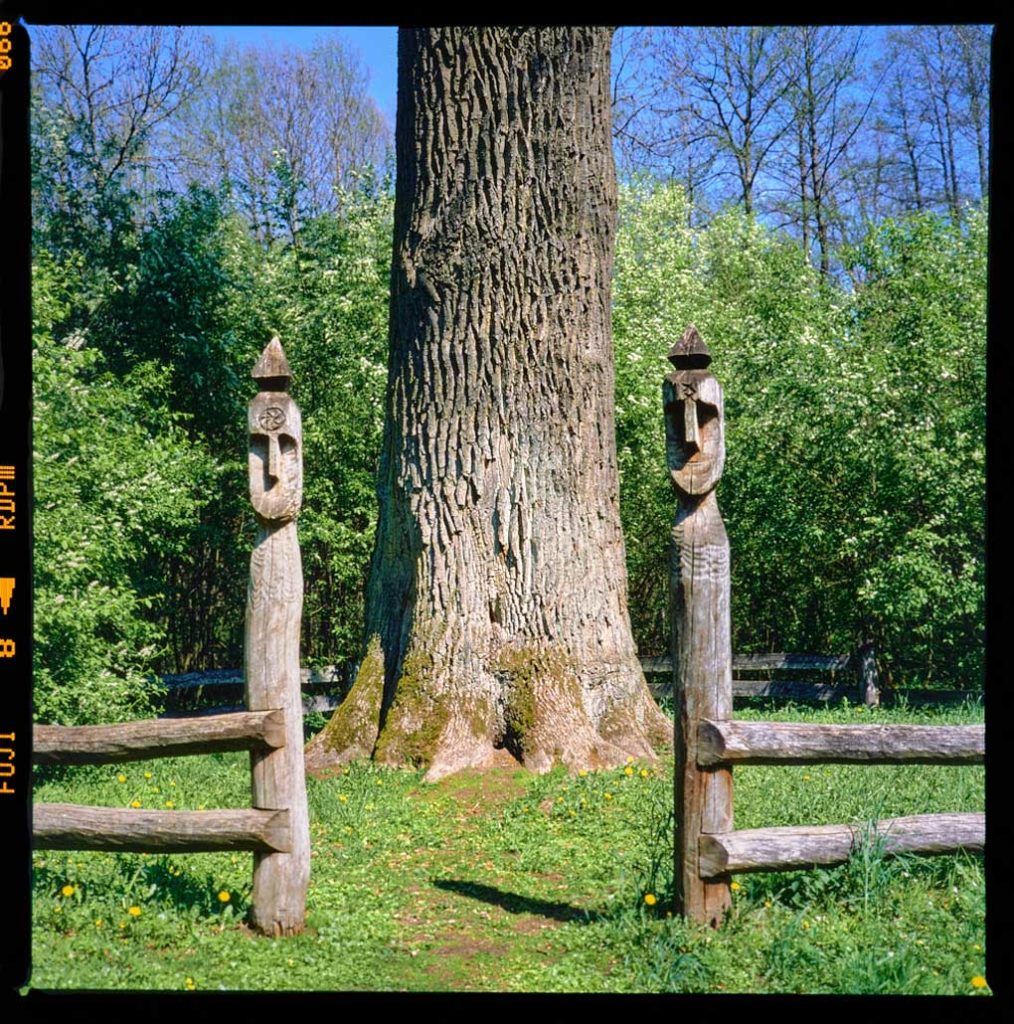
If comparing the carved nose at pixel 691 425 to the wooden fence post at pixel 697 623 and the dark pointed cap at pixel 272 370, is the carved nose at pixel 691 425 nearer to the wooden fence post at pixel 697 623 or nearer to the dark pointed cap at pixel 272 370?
the wooden fence post at pixel 697 623

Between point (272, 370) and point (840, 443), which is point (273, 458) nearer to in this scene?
point (272, 370)

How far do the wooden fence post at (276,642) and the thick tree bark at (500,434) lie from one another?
2293 mm

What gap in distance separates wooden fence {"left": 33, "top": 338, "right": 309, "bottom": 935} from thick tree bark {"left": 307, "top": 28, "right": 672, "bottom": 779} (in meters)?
2.31

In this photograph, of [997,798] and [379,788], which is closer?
[997,798]

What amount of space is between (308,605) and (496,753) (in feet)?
27.1

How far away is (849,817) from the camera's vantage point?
5.47 m

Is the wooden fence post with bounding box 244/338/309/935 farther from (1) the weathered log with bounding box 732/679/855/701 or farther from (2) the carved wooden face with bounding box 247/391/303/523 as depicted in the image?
(1) the weathered log with bounding box 732/679/855/701

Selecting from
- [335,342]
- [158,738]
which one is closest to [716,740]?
[158,738]

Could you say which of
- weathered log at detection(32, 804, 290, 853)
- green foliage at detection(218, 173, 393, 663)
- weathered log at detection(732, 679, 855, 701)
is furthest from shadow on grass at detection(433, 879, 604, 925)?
weathered log at detection(732, 679, 855, 701)

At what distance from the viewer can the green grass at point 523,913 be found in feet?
13.5

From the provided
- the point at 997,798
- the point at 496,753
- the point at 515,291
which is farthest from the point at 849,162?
the point at 997,798

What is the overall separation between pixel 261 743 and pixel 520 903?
1.58 m

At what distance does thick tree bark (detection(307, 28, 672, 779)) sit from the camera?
688 cm

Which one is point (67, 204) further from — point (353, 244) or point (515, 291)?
point (515, 291)
